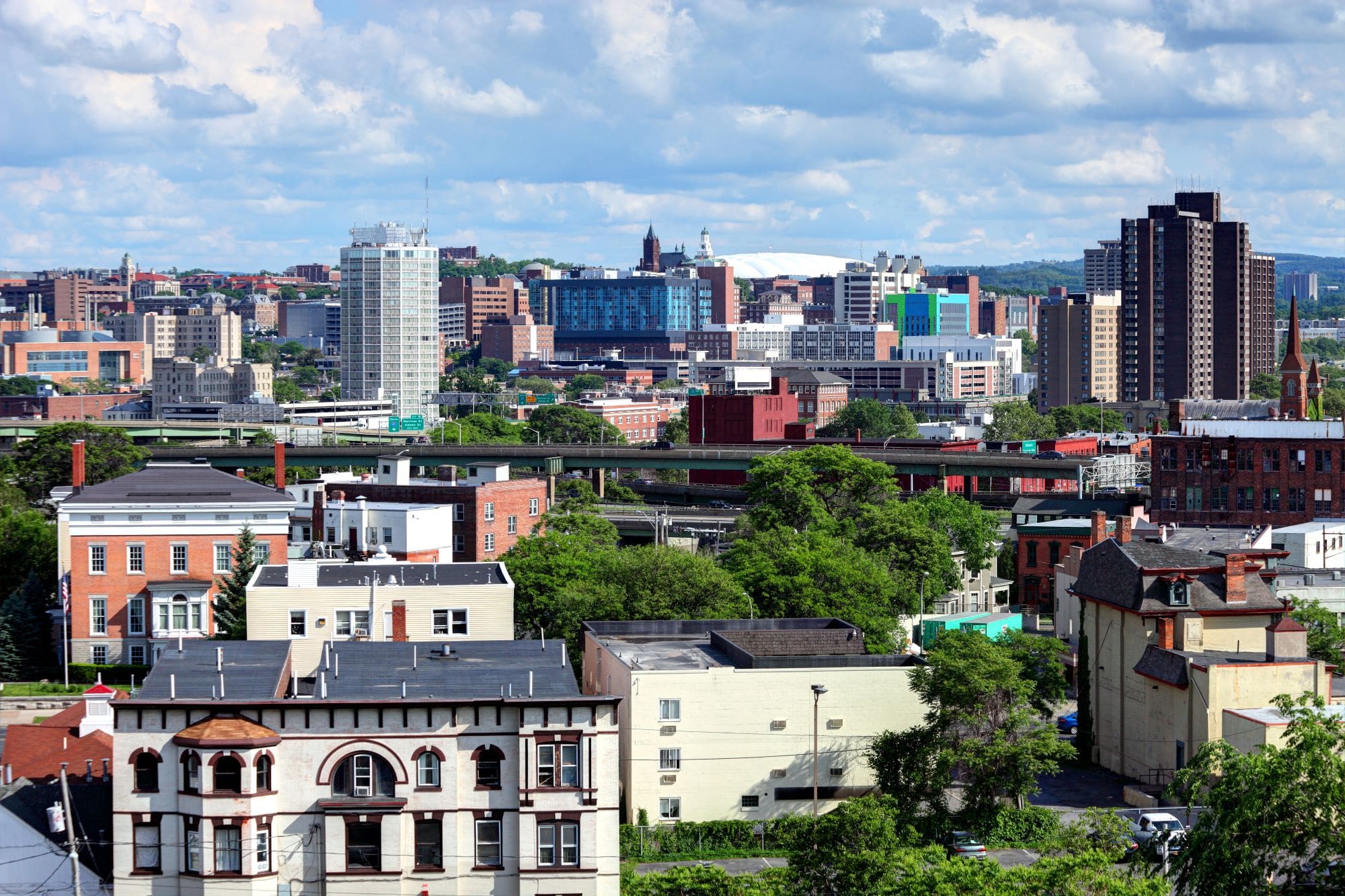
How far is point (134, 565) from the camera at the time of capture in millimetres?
90250

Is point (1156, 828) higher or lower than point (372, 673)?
lower

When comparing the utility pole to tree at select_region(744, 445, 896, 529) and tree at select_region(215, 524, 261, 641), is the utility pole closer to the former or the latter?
tree at select_region(215, 524, 261, 641)

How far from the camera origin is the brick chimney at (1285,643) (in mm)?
69500

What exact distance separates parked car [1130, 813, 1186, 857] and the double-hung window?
23373mm

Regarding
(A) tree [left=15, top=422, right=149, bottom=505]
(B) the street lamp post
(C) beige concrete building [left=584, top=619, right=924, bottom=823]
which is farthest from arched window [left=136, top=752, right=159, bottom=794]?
(A) tree [left=15, top=422, right=149, bottom=505]

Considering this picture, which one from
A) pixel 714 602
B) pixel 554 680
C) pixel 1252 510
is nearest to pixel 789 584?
pixel 714 602

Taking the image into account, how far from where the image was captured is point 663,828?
211 ft

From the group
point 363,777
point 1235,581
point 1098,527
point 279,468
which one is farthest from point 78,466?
point 363,777

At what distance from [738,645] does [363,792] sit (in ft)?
83.3

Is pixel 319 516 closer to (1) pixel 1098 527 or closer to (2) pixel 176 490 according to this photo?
(2) pixel 176 490

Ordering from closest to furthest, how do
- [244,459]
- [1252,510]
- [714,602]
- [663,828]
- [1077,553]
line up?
[663,828], [714,602], [1077,553], [1252,510], [244,459]

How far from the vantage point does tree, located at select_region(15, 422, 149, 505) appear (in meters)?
145

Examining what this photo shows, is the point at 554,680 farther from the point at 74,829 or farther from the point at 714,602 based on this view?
the point at 714,602

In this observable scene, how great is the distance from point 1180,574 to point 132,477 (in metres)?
45.7
